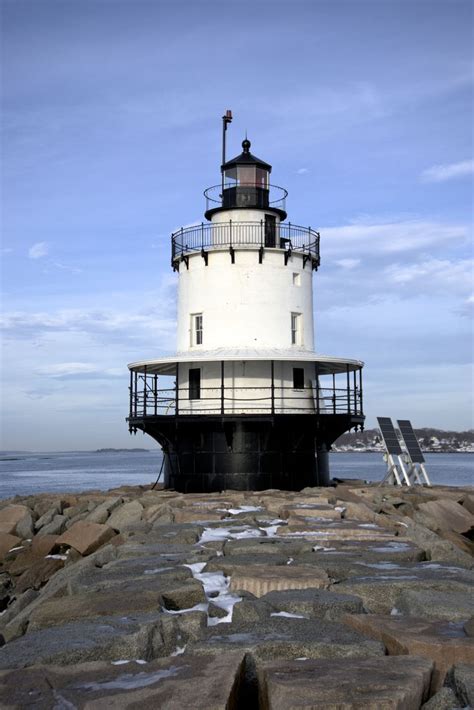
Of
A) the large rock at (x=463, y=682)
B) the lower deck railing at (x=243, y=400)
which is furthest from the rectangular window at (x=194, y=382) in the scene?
the large rock at (x=463, y=682)

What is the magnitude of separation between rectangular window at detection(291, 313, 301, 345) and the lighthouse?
0.11ft

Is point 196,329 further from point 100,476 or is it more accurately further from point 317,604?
point 100,476

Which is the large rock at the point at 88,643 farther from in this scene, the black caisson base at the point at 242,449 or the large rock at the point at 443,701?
the black caisson base at the point at 242,449

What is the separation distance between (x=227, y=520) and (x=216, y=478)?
7.73 meters

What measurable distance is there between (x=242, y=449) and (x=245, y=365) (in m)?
2.31

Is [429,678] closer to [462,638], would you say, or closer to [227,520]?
[462,638]

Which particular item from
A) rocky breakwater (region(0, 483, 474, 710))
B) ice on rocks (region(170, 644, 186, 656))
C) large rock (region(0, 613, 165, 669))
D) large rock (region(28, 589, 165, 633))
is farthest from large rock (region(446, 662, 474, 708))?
large rock (region(28, 589, 165, 633))

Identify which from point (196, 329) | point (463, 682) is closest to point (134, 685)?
point (463, 682)

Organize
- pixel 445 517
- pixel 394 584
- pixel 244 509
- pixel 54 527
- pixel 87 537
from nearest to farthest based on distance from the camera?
pixel 394 584 → pixel 87 537 → pixel 244 509 → pixel 445 517 → pixel 54 527

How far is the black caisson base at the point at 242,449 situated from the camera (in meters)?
20.5

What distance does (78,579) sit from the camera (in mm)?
8422

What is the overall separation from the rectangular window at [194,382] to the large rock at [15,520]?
5654mm

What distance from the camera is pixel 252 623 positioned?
6.38 metres

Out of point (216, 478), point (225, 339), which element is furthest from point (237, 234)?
point (216, 478)
